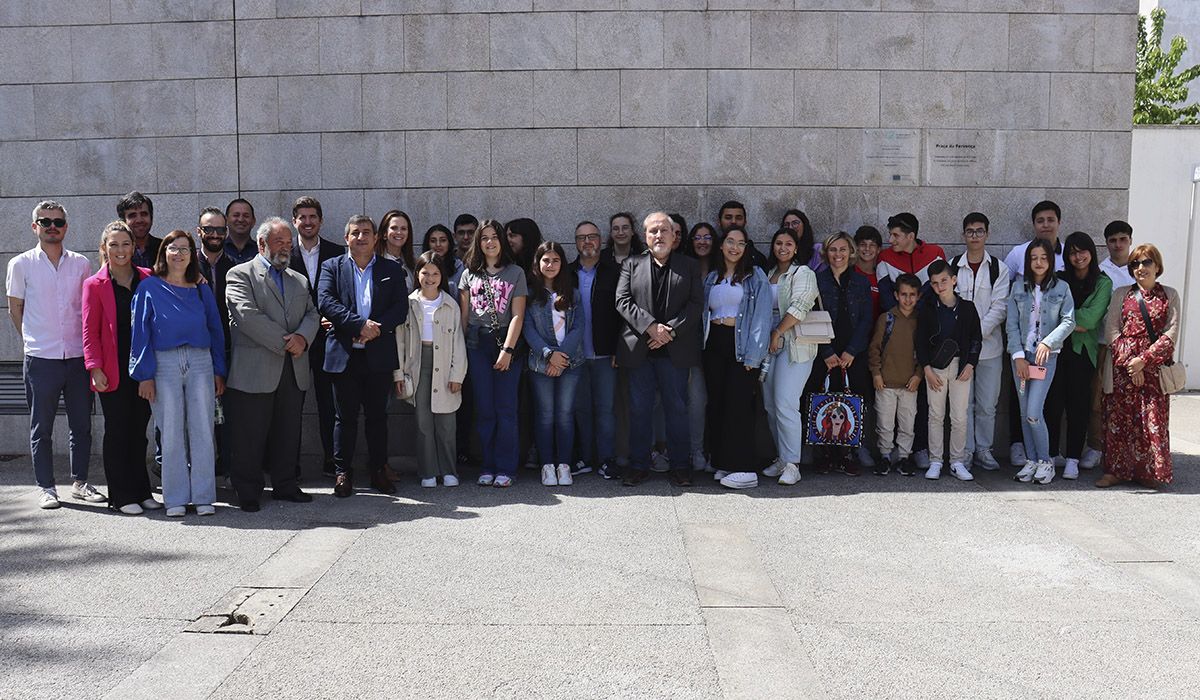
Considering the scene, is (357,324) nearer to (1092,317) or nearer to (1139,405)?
(1092,317)

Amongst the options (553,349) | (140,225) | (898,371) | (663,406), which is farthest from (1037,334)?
(140,225)

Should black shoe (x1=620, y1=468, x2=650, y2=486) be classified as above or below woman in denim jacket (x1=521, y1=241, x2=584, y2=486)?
below

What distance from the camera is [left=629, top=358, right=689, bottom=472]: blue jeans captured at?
22.9ft

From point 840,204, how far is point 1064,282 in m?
1.77

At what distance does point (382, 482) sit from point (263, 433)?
0.90m

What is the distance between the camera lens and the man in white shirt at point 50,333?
639cm

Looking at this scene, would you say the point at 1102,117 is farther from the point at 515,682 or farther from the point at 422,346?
the point at 515,682

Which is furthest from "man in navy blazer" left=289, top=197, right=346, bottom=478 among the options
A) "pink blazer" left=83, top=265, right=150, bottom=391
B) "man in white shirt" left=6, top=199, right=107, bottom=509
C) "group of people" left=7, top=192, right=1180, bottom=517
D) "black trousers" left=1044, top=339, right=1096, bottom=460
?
"black trousers" left=1044, top=339, right=1096, bottom=460

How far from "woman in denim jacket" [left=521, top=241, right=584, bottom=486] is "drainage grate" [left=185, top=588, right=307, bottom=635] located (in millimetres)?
2635

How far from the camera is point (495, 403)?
7082mm

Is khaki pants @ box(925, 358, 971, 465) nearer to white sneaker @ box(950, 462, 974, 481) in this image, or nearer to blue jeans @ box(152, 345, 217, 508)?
white sneaker @ box(950, 462, 974, 481)

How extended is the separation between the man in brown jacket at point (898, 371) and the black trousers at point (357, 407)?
3.62 metres

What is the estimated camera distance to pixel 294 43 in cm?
787

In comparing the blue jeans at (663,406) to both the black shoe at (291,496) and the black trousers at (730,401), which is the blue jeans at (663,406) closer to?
the black trousers at (730,401)
